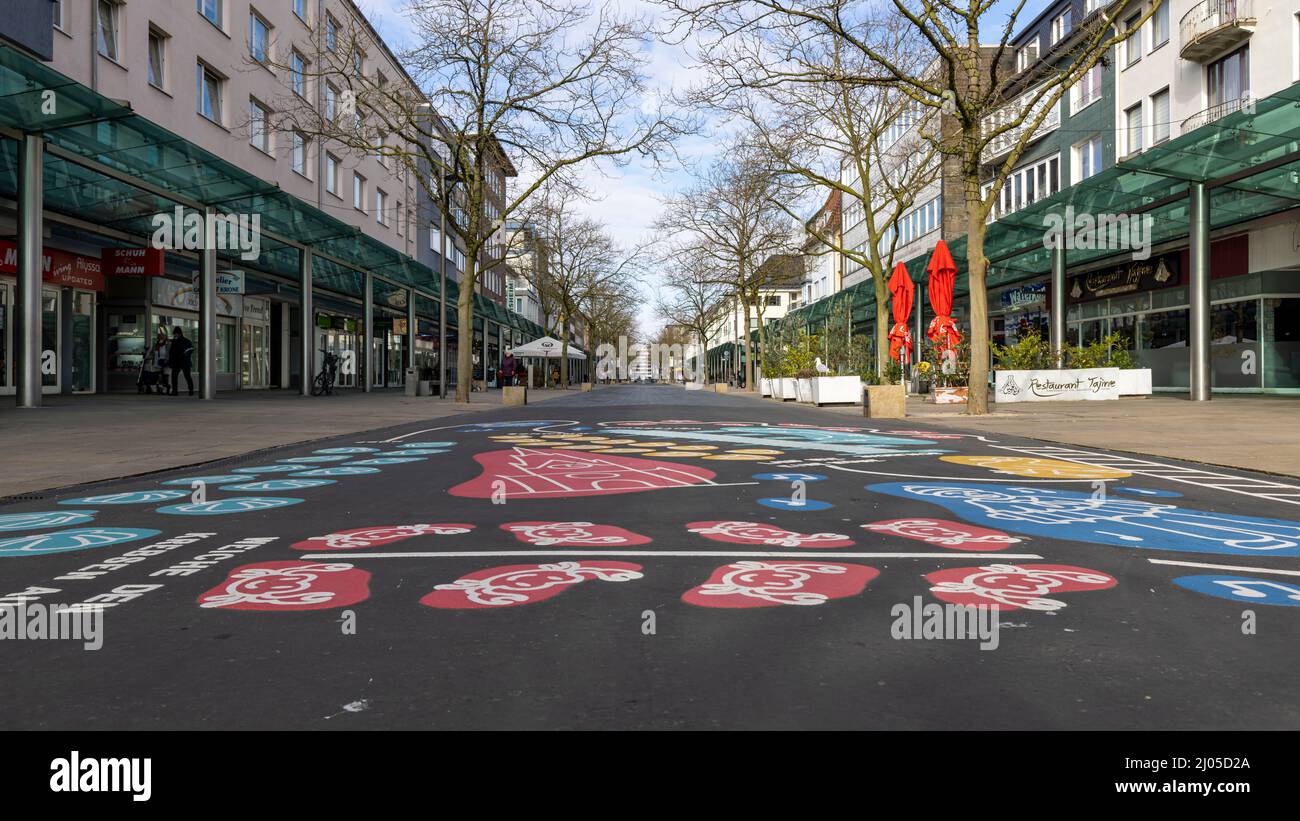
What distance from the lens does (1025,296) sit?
1437 inches

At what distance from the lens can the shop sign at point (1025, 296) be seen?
35.2m

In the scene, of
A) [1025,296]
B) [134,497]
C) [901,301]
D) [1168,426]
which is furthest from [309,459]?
[1025,296]

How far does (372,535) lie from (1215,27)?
90.7 feet

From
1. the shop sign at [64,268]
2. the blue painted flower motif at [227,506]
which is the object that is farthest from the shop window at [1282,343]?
the shop sign at [64,268]

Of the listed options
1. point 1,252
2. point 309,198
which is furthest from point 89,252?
point 309,198

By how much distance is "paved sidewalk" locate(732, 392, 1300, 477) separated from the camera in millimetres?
9922

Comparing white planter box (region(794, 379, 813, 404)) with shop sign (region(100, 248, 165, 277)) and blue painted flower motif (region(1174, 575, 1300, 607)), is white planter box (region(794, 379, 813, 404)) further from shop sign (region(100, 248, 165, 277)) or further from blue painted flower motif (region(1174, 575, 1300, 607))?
blue painted flower motif (region(1174, 575, 1300, 607))

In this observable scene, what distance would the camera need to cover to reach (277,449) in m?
10.9

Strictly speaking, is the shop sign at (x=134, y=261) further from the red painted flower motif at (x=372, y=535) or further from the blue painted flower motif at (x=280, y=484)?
the red painted flower motif at (x=372, y=535)

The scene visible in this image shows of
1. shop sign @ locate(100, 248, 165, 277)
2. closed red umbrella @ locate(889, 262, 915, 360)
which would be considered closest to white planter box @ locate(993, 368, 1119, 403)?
closed red umbrella @ locate(889, 262, 915, 360)

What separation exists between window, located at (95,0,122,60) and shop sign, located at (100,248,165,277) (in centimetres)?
485

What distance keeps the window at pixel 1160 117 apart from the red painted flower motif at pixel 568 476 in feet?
87.2

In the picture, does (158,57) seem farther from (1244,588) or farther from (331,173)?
(1244,588)

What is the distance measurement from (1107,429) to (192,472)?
1222 cm
